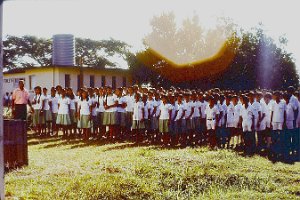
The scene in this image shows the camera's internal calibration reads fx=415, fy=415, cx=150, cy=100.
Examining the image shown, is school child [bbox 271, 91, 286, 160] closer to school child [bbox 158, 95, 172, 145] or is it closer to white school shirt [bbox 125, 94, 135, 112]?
school child [bbox 158, 95, 172, 145]

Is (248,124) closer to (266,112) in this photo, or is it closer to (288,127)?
(266,112)

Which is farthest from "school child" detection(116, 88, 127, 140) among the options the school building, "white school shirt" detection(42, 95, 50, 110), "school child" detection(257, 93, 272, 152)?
the school building

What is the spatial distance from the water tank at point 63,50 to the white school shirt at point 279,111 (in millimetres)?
20022

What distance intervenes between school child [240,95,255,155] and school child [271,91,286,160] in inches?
25.2

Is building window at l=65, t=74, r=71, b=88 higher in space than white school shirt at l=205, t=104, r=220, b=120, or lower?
higher

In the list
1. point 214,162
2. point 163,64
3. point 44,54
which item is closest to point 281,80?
point 163,64

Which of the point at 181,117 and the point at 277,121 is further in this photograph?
the point at 181,117

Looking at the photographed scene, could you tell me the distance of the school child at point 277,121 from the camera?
12180 millimetres

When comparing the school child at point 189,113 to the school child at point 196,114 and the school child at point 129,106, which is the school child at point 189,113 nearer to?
the school child at point 196,114

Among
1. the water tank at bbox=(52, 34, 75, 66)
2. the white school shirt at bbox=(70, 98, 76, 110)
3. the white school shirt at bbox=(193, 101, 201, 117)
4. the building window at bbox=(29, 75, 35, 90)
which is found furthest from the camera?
the building window at bbox=(29, 75, 35, 90)

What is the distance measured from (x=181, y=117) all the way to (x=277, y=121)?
3.21m

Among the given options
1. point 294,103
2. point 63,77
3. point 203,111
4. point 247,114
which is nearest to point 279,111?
point 294,103

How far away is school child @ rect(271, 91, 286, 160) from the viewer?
1218cm

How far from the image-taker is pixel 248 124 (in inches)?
501
